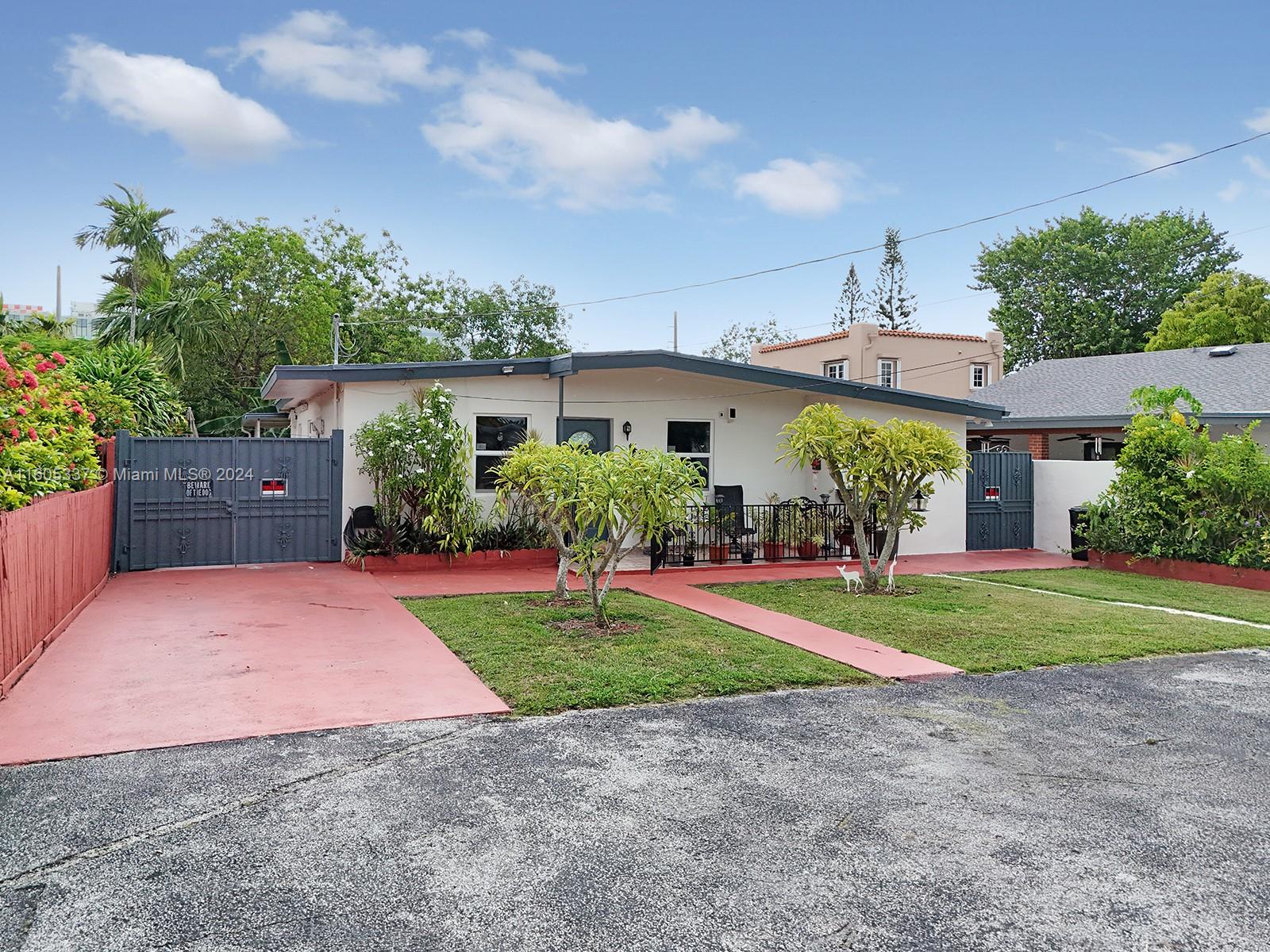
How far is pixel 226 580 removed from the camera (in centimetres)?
1019

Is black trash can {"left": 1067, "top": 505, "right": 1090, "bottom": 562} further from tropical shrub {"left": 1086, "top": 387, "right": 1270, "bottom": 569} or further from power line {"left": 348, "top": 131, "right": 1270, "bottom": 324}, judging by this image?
power line {"left": 348, "top": 131, "right": 1270, "bottom": 324}

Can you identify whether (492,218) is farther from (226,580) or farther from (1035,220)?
(1035,220)

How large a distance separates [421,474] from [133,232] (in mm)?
18630

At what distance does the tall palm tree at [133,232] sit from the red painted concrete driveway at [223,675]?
19.0 metres

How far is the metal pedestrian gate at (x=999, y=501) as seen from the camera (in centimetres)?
1474

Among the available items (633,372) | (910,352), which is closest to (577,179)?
(910,352)

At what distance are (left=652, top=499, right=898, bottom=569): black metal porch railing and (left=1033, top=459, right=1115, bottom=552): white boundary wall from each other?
354cm

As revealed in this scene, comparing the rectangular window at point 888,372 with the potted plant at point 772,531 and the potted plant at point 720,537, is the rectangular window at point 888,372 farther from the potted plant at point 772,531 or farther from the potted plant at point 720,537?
the potted plant at point 720,537

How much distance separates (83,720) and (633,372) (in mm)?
9136

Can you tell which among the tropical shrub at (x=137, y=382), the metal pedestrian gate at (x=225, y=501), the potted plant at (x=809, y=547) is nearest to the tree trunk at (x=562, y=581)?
the metal pedestrian gate at (x=225, y=501)

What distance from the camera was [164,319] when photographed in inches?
853

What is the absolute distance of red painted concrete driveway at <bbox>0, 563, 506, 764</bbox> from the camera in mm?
4898

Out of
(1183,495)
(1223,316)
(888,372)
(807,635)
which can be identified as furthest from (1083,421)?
(1223,316)

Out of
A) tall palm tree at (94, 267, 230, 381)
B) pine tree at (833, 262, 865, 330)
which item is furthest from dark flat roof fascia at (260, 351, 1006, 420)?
pine tree at (833, 262, 865, 330)
